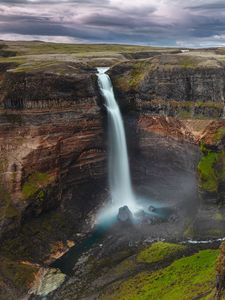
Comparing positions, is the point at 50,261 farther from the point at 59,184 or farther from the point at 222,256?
the point at 222,256

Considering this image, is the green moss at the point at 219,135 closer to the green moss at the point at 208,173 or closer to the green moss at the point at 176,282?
the green moss at the point at 208,173

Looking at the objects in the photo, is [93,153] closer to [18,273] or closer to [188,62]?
[188,62]

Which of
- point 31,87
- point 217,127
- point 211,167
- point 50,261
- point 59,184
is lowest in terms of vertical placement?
point 50,261

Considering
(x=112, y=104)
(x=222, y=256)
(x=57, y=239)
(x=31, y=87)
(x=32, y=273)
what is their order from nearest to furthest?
(x=222, y=256)
(x=32, y=273)
(x=57, y=239)
(x=31, y=87)
(x=112, y=104)

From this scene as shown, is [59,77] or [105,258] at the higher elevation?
[59,77]

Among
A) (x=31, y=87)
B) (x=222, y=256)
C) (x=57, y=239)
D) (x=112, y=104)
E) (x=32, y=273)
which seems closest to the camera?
(x=222, y=256)

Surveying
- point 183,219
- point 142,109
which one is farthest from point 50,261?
point 142,109

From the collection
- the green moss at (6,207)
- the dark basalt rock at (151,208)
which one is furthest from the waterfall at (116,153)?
the green moss at (6,207)

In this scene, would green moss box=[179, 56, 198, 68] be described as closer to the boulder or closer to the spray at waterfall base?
the spray at waterfall base
